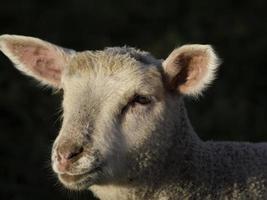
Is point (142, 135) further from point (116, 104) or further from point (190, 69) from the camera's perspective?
point (190, 69)

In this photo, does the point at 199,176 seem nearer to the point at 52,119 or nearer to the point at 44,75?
the point at 44,75

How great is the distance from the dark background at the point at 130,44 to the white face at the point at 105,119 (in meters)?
2.90

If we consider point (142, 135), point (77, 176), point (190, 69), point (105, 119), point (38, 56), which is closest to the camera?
point (77, 176)

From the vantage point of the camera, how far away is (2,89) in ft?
38.7

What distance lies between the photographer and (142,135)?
18.8 ft

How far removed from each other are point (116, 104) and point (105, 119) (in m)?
0.13

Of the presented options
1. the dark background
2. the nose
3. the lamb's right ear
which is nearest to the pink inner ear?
the lamb's right ear

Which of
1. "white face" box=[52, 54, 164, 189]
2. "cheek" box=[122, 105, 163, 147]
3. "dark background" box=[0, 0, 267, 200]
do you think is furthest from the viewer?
"dark background" box=[0, 0, 267, 200]

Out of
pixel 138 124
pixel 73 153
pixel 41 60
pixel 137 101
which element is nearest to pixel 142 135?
pixel 138 124

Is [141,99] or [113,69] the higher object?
[113,69]

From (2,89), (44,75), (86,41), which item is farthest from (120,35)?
(44,75)

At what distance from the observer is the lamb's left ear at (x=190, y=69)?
19.2ft

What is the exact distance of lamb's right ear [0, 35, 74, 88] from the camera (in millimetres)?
6219

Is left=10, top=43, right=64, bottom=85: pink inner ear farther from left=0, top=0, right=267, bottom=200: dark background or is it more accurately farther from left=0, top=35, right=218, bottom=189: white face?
left=0, top=0, right=267, bottom=200: dark background
